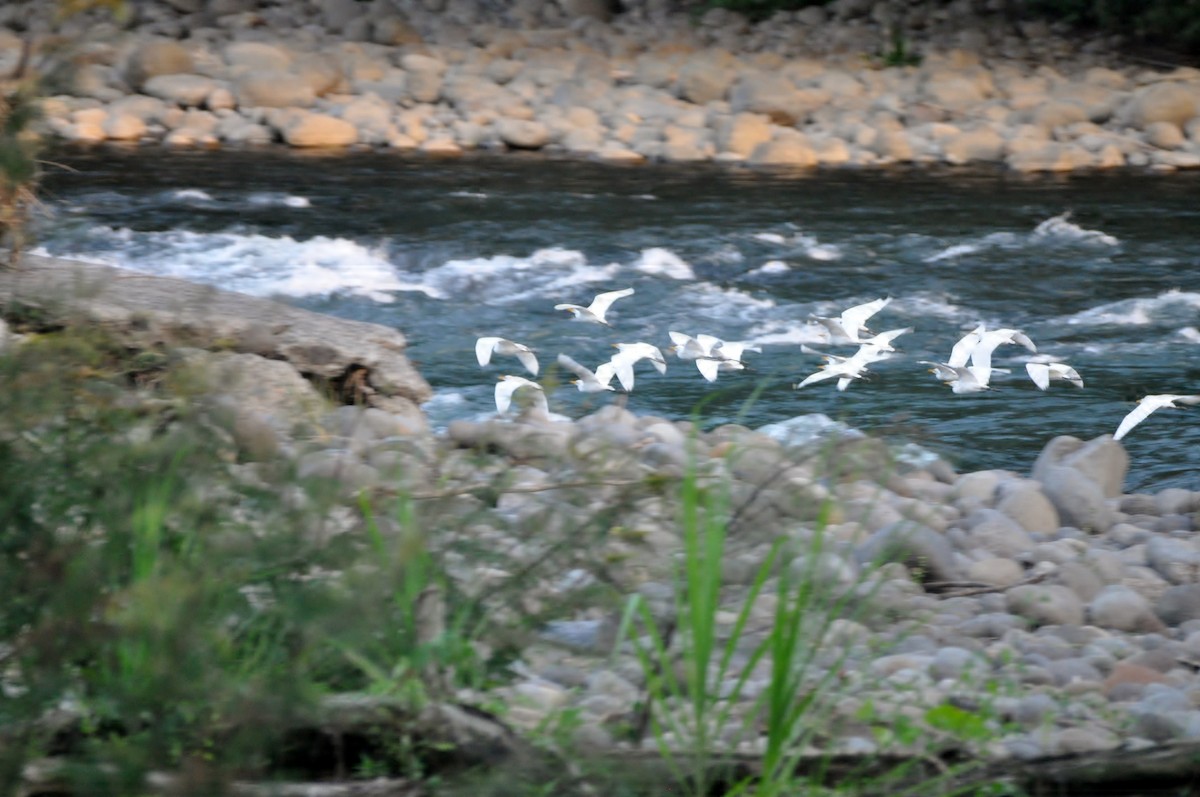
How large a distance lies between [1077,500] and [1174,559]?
1.72ft

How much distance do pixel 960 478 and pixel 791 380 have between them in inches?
82.4

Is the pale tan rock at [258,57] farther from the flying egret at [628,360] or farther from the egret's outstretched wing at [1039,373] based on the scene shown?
the egret's outstretched wing at [1039,373]

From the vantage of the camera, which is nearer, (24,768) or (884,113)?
(24,768)

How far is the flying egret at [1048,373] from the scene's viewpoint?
652 cm

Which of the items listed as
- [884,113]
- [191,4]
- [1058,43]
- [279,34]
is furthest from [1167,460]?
[191,4]

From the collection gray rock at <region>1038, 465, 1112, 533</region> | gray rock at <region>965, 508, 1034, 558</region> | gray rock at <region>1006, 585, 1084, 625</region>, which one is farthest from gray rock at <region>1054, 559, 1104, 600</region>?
gray rock at <region>1038, 465, 1112, 533</region>

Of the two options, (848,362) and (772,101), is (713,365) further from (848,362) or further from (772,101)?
(772,101)

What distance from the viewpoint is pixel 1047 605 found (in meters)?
3.34

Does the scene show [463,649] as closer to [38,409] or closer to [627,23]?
[38,409]

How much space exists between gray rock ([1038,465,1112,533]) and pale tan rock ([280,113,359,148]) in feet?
35.2

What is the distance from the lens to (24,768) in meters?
1.87

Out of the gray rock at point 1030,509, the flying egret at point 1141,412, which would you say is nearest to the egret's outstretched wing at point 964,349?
the flying egret at point 1141,412

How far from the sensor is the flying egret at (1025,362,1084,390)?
21.4 feet

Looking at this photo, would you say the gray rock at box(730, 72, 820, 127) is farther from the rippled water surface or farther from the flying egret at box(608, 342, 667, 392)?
the flying egret at box(608, 342, 667, 392)
